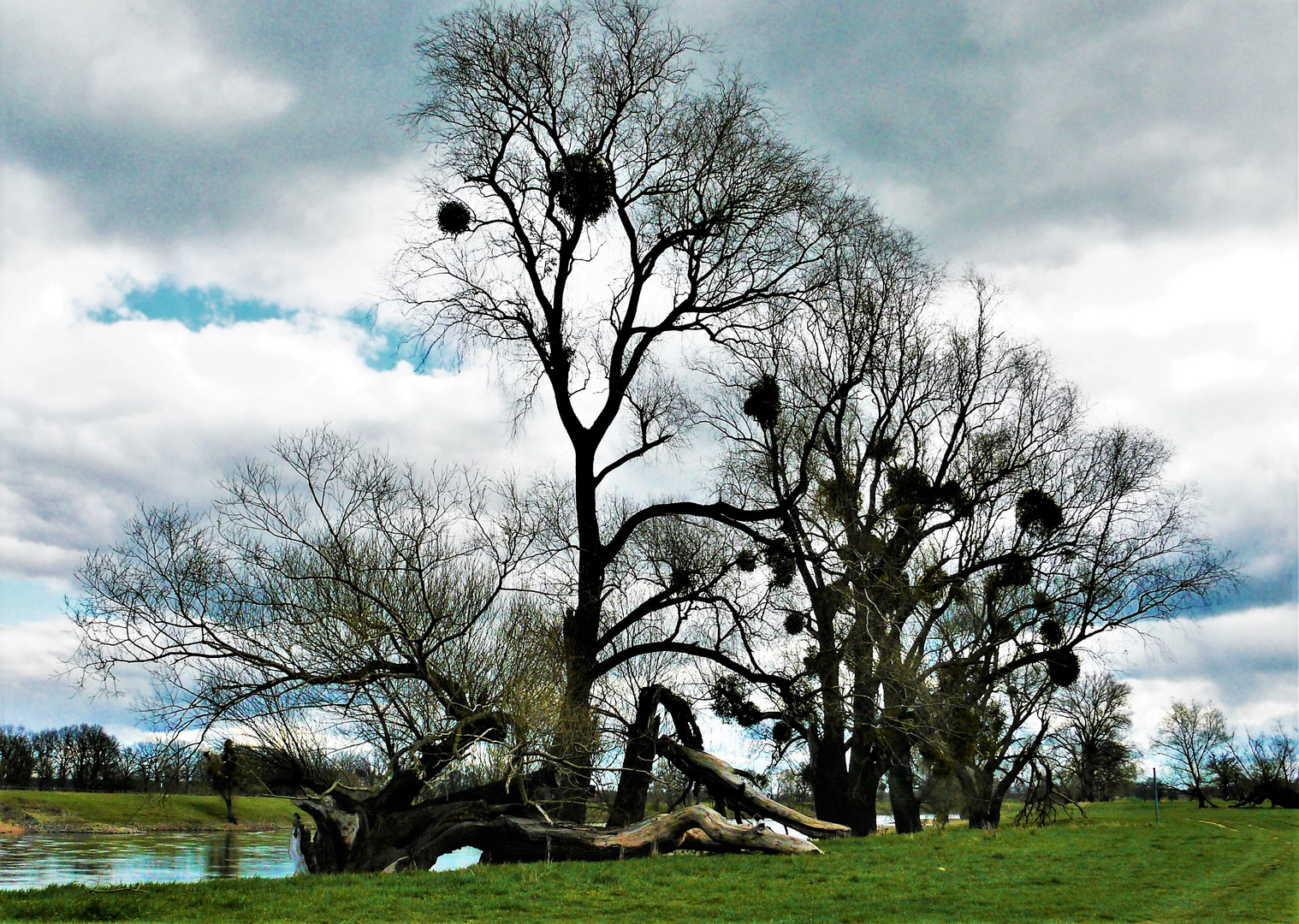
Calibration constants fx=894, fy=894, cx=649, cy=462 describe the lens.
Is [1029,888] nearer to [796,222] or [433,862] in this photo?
[433,862]

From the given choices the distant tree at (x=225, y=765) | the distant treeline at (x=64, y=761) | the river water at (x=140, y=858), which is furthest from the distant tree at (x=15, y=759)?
the distant tree at (x=225, y=765)

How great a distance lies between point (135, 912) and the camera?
931cm

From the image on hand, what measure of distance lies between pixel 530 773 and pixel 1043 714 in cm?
1883

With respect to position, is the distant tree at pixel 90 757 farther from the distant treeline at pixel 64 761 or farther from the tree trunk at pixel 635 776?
the tree trunk at pixel 635 776

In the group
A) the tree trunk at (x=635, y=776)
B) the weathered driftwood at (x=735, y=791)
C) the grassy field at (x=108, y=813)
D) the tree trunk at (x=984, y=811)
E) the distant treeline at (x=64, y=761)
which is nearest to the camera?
the tree trunk at (x=635, y=776)

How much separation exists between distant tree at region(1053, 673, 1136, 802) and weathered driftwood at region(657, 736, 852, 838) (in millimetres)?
14635

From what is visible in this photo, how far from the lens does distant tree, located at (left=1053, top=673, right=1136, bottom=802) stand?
30.3 metres

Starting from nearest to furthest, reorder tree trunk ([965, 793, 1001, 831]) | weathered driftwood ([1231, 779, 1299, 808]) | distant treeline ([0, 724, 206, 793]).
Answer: tree trunk ([965, 793, 1001, 831]) → weathered driftwood ([1231, 779, 1299, 808]) → distant treeline ([0, 724, 206, 793])

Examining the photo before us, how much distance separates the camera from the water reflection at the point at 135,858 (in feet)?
79.2

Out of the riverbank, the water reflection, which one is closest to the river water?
the water reflection

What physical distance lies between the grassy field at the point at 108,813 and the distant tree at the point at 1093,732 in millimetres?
43395

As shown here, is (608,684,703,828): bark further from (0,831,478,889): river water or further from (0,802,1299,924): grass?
(0,831,478,889): river water

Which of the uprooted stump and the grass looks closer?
the grass

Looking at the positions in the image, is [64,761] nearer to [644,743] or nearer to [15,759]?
[15,759]
